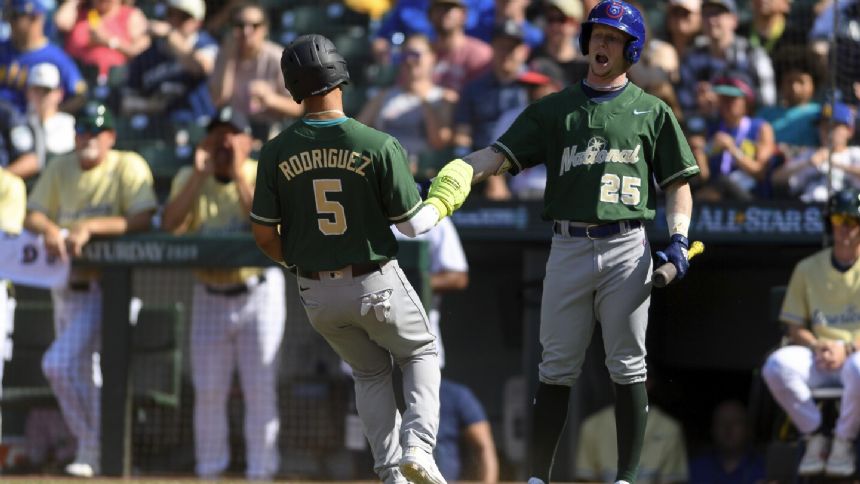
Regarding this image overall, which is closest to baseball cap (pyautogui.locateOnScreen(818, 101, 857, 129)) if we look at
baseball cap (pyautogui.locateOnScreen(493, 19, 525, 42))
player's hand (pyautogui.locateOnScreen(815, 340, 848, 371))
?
player's hand (pyautogui.locateOnScreen(815, 340, 848, 371))

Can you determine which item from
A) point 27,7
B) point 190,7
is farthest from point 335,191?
point 27,7

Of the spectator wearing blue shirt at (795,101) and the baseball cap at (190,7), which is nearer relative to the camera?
the spectator wearing blue shirt at (795,101)

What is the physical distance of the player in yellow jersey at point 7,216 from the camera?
299 inches

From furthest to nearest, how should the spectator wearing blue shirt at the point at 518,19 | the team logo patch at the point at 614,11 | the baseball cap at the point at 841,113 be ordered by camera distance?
the spectator wearing blue shirt at the point at 518,19 → the baseball cap at the point at 841,113 → the team logo patch at the point at 614,11

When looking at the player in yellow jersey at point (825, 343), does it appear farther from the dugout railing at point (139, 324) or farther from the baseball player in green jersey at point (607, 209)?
the baseball player in green jersey at point (607, 209)

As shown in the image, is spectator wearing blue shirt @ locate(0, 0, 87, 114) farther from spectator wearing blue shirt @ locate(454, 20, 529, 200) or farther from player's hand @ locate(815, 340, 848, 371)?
player's hand @ locate(815, 340, 848, 371)

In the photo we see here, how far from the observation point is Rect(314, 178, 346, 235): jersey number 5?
188 inches

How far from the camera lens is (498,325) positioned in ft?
28.6

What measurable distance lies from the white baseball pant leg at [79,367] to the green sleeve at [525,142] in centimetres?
326

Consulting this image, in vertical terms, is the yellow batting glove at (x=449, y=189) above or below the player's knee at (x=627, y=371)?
above

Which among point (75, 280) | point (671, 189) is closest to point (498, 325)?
point (75, 280)

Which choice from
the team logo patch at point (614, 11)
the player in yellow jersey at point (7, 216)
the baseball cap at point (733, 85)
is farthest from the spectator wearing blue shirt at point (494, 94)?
the team logo patch at point (614, 11)

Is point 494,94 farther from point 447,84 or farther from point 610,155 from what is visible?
point 610,155

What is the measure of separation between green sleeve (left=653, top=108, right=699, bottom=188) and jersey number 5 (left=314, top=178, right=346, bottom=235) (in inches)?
43.3
